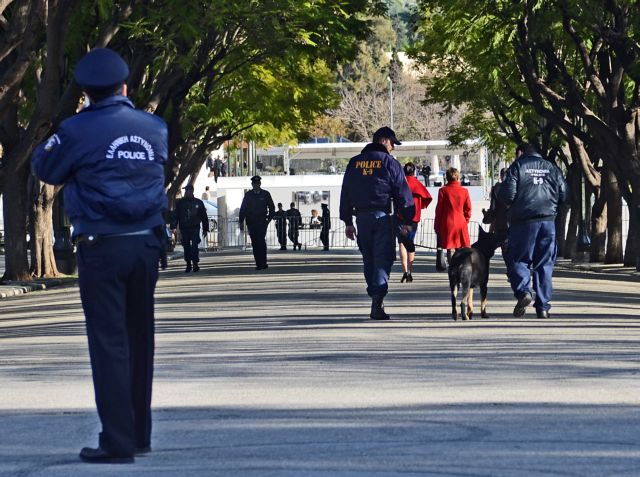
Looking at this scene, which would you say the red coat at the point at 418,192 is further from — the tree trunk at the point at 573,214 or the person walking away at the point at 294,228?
the person walking away at the point at 294,228

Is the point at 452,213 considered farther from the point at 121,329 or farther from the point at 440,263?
the point at 121,329

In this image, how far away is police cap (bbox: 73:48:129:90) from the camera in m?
7.60

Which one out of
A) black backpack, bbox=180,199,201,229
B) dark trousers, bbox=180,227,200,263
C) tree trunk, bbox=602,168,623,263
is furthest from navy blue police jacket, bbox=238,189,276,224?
tree trunk, bbox=602,168,623,263

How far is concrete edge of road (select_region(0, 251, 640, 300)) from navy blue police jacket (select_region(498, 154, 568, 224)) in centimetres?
1210

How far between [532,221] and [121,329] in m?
10.1

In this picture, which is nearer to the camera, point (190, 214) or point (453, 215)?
point (453, 215)

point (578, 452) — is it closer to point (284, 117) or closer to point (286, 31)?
point (286, 31)

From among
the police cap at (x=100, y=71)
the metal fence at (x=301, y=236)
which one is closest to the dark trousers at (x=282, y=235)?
the metal fence at (x=301, y=236)

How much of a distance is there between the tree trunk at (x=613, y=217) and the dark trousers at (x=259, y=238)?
887cm

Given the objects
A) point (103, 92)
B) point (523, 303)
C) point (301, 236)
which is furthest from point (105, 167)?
point (301, 236)

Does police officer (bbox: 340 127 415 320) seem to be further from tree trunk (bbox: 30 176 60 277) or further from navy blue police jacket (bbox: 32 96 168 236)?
tree trunk (bbox: 30 176 60 277)

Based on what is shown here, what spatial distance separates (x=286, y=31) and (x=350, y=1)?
9.41ft

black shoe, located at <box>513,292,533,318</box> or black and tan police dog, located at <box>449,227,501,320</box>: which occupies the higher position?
black and tan police dog, located at <box>449,227,501,320</box>

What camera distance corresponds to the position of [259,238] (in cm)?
3216
